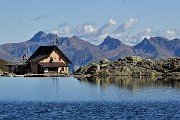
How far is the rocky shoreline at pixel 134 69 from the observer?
169m

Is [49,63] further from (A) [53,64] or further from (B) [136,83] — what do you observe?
(B) [136,83]

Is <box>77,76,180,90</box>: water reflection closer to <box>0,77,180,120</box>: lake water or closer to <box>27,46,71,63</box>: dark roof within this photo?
<box>0,77,180,120</box>: lake water

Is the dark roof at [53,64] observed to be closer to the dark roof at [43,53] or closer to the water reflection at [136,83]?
the dark roof at [43,53]

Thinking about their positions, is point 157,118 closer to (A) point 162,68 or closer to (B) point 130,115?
(B) point 130,115

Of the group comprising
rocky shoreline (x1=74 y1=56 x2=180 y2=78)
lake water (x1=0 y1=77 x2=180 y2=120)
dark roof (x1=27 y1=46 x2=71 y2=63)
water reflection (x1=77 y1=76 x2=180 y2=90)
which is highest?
dark roof (x1=27 y1=46 x2=71 y2=63)

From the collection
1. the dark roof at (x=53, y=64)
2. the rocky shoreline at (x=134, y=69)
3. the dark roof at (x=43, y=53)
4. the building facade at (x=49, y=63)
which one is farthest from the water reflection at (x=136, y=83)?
the dark roof at (x=43, y=53)

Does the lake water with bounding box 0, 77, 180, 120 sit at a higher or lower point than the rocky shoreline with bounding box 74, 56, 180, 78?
lower

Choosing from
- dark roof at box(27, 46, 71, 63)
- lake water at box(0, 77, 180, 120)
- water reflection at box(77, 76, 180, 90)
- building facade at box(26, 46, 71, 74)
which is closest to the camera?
lake water at box(0, 77, 180, 120)

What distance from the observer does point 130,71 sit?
169250 millimetres

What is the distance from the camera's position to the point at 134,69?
170 m

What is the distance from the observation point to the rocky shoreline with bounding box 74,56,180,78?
169 m

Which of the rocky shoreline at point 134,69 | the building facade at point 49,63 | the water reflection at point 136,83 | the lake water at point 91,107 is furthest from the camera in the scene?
the rocky shoreline at point 134,69

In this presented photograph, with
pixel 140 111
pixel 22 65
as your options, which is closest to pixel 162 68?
pixel 22 65

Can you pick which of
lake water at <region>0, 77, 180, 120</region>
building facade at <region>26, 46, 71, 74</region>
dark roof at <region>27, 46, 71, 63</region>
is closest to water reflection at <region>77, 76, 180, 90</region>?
lake water at <region>0, 77, 180, 120</region>
